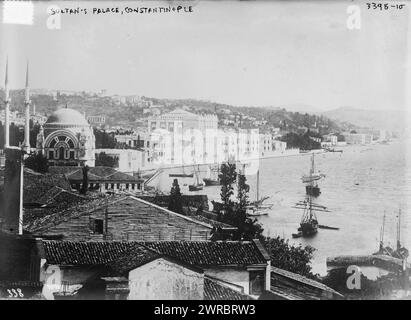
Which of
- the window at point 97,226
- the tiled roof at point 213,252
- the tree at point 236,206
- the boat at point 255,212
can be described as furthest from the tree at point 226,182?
the window at point 97,226

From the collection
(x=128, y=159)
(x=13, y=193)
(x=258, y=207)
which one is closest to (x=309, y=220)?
(x=258, y=207)

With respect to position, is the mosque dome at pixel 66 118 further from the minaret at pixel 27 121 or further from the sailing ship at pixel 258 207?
the sailing ship at pixel 258 207

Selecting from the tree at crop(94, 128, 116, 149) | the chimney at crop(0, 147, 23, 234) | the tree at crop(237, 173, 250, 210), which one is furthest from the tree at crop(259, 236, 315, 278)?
the chimney at crop(0, 147, 23, 234)

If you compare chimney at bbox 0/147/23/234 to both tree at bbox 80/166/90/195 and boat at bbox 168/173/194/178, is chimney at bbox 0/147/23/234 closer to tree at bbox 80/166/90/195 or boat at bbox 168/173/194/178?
tree at bbox 80/166/90/195

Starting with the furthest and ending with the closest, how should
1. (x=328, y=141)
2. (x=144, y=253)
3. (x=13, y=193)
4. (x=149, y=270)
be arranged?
(x=328, y=141) → (x=13, y=193) → (x=144, y=253) → (x=149, y=270)

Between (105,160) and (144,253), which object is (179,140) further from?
(144,253)
